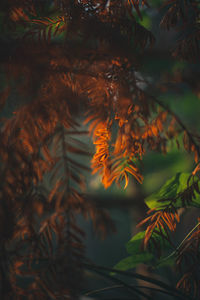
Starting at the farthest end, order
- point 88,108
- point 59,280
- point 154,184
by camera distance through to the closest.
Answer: point 154,184 → point 88,108 → point 59,280

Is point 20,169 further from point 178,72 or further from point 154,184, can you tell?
point 154,184

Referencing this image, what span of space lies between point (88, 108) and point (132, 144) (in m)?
0.12

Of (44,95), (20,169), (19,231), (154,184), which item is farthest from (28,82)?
(154,184)

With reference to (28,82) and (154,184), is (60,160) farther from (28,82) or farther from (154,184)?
(154,184)

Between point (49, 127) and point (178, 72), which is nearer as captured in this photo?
point (49, 127)

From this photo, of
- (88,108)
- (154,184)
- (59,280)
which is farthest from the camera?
(154,184)

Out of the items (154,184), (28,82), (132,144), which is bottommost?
(154,184)

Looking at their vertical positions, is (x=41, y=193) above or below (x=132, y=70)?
below

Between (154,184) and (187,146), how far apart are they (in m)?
1.43

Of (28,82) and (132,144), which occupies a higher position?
(28,82)

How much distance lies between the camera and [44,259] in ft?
1.52

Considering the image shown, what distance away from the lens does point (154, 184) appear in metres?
1.91

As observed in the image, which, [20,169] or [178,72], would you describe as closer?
[20,169]

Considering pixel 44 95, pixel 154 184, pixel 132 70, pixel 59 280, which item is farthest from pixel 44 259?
pixel 154 184
